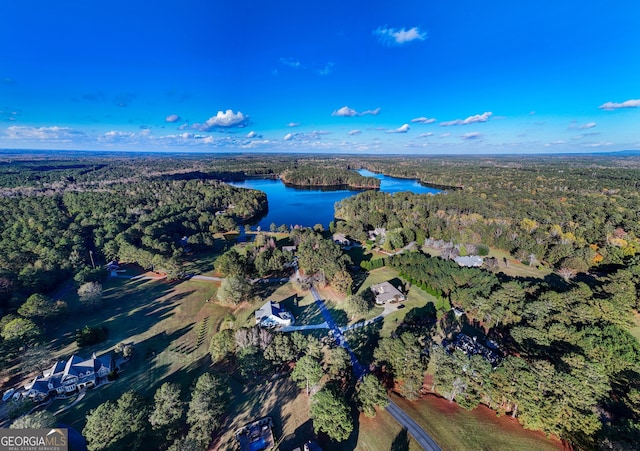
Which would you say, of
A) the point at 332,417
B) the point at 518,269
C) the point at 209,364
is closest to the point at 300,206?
the point at 518,269

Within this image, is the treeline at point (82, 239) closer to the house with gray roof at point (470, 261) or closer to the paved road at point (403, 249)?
the paved road at point (403, 249)

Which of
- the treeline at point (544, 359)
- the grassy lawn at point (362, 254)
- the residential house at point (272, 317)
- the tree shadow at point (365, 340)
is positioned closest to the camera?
the treeline at point (544, 359)

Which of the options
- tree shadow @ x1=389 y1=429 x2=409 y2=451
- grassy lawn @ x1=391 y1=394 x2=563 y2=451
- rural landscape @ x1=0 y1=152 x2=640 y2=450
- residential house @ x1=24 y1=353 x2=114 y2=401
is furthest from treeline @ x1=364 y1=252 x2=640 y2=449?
residential house @ x1=24 y1=353 x2=114 y2=401

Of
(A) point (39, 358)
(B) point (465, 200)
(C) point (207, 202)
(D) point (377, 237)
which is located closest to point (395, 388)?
(A) point (39, 358)

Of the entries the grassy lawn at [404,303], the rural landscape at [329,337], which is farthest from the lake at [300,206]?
the grassy lawn at [404,303]

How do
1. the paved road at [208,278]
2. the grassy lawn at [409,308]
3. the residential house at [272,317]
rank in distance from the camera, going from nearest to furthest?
the grassy lawn at [409,308], the residential house at [272,317], the paved road at [208,278]

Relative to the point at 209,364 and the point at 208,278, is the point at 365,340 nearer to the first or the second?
the point at 209,364

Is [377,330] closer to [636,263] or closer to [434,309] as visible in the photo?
[434,309]
